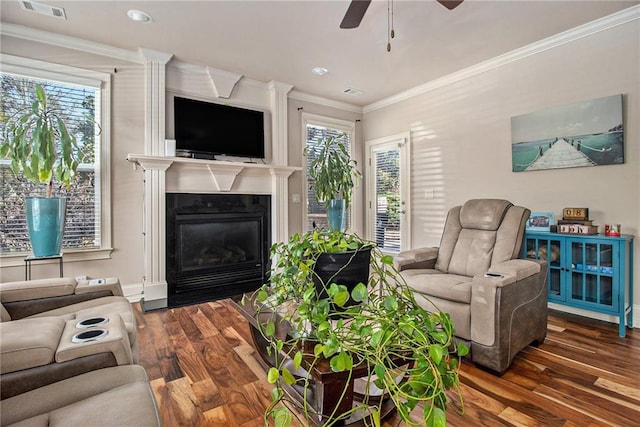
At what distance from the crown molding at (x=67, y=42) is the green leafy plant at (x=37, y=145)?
2.18ft

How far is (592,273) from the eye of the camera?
2.56 meters

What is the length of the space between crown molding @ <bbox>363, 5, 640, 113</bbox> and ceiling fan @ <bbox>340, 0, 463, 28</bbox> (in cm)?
174

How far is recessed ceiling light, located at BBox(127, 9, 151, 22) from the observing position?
2.64m

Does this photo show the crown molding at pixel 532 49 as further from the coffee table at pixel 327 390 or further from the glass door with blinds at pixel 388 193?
the coffee table at pixel 327 390

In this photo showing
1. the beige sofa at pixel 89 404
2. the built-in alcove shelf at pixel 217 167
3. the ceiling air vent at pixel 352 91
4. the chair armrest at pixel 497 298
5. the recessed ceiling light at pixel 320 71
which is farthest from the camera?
the ceiling air vent at pixel 352 91

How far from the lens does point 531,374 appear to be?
75.2 inches

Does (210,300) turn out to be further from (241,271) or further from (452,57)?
(452,57)

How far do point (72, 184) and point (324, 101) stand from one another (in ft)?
11.0

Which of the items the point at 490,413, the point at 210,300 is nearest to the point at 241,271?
the point at 210,300

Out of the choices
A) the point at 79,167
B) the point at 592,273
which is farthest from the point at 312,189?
the point at 592,273

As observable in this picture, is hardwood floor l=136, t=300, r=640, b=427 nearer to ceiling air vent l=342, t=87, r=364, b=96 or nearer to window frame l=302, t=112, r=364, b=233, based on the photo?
window frame l=302, t=112, r=364, b=233

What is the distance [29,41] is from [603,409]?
5.05m

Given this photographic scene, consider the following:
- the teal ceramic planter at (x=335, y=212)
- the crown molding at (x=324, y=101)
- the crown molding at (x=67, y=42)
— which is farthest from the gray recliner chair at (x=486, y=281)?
the crown molding at (x=67, y=42)

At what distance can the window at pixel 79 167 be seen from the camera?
111 inches
